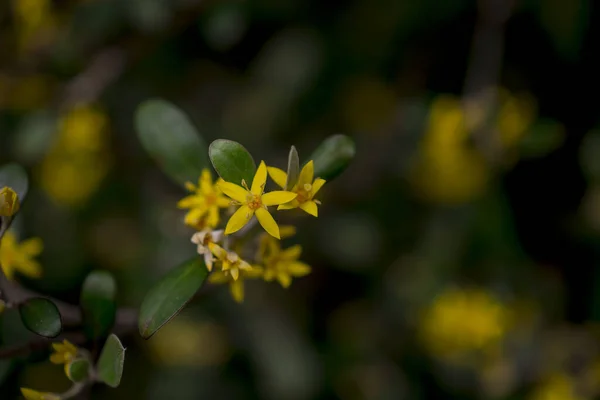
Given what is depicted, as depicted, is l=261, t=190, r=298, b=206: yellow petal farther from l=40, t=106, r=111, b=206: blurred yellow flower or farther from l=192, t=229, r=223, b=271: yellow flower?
l=40, t=106, r=111, b=206: blurred yellow flower

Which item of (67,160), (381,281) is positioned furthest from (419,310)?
(67,160)

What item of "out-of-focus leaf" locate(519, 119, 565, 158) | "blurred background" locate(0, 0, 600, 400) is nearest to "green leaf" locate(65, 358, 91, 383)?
"blurred background" locate(0, 0, 600, 400)

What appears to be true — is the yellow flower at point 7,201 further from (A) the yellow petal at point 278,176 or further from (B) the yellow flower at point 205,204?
(A) the yellow petal at point 278,176

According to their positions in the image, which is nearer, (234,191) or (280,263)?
(234,191)

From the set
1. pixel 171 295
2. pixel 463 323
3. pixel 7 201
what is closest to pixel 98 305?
pixel 171 295

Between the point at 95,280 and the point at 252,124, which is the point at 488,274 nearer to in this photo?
the point at 252,124

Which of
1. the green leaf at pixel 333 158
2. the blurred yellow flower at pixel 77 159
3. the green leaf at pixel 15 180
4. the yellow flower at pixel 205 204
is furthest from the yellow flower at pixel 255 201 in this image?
the blurred yellow flower at pixel 77 159

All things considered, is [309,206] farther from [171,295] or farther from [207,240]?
[171,295]
